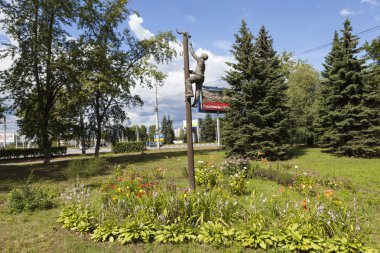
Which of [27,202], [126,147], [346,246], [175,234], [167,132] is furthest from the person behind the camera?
[167,132]

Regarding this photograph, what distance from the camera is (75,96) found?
18609 millimetres

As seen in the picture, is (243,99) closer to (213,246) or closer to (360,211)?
(360,211)

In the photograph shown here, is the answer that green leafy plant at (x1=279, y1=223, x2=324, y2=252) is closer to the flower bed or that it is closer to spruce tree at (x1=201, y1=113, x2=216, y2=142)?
the flower bed

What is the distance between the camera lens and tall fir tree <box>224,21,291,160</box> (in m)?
17.2

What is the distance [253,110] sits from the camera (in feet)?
57.5

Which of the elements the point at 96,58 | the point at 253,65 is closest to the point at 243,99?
the point at 253,65

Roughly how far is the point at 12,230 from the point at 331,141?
63.8 feet

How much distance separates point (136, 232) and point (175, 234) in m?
0.65

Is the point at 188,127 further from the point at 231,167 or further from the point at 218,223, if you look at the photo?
the point at 231,167

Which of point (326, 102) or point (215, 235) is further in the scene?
point (326, 102)

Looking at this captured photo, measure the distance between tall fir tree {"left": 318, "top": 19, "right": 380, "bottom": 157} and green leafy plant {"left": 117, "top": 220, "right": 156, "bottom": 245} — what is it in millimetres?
17131

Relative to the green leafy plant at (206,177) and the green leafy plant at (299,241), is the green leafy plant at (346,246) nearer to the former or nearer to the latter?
the green leafy plant at (299,241)

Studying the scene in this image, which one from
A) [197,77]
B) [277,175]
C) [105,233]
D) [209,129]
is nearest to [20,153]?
[277,175]

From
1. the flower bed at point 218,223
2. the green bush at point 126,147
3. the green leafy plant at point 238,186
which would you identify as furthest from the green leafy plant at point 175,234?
the green bush at point 126,147
